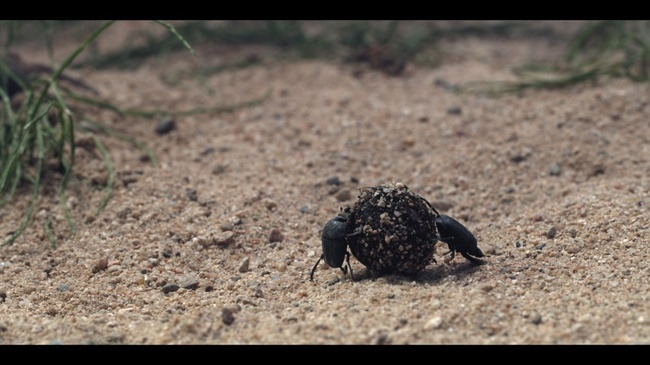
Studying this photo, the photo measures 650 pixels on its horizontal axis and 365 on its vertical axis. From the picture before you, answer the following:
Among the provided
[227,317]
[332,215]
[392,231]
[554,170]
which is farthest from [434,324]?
[554,170]

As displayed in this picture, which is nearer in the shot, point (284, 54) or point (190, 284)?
point (190, 284)

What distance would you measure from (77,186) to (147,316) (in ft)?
5.31

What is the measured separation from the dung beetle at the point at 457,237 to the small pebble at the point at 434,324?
599 millimetres

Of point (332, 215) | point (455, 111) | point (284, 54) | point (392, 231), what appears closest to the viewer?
point (392, 231)

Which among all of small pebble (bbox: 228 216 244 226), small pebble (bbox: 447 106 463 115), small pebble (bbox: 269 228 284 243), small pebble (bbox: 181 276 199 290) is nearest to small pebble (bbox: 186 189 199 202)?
small pebble (bbox: 228 216 244 226)

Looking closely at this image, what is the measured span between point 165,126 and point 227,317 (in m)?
2.67

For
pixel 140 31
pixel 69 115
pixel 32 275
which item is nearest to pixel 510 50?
pixel 140 31

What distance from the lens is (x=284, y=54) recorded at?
22.6 ft

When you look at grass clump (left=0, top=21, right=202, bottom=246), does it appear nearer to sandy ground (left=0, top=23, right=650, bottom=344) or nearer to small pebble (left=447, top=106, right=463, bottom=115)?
sandy ground (left=0, top=23, right=650, bottom=344)

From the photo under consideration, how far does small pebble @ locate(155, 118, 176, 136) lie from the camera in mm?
5312

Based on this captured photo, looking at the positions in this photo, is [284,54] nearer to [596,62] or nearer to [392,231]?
[596,62]

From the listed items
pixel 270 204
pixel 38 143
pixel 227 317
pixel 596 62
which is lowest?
pixel 227 317

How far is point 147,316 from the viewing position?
3090mm
